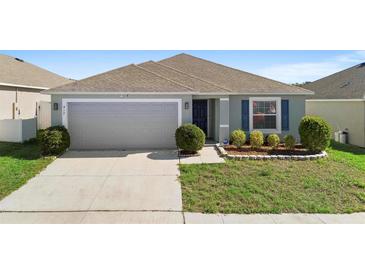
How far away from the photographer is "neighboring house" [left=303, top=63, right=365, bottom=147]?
1630 centimetres

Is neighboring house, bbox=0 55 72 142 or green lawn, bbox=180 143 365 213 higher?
neighboring house, bbox=0 55 72 142

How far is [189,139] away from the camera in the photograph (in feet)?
37.9

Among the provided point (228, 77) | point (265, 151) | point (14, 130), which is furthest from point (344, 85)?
point (14, 130)

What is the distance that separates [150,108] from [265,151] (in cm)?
503

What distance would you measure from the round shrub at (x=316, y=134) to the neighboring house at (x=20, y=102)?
41.6 feet

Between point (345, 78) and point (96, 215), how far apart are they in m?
18.9

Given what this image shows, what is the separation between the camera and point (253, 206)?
719 cm

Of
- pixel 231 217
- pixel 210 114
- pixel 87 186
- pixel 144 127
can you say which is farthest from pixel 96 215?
pixel 210 114

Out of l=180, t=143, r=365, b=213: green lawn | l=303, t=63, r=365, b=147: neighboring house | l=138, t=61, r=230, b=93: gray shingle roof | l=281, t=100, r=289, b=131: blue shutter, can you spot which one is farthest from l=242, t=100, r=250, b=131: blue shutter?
l=303, t=63, r=365, b=147: neighboring house

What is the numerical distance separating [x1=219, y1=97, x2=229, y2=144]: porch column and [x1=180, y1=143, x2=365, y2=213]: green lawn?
10.3ft

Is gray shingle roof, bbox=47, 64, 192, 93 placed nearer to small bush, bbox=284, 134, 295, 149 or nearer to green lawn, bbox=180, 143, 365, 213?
green lawn, bbox=180, 143, 365, 213

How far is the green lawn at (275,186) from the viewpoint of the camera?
7.23 m

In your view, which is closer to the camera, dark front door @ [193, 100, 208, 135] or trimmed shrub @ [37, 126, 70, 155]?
trimmed shrub @ [37, 126, 70, 155]

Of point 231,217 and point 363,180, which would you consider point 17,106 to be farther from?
point 363,180
